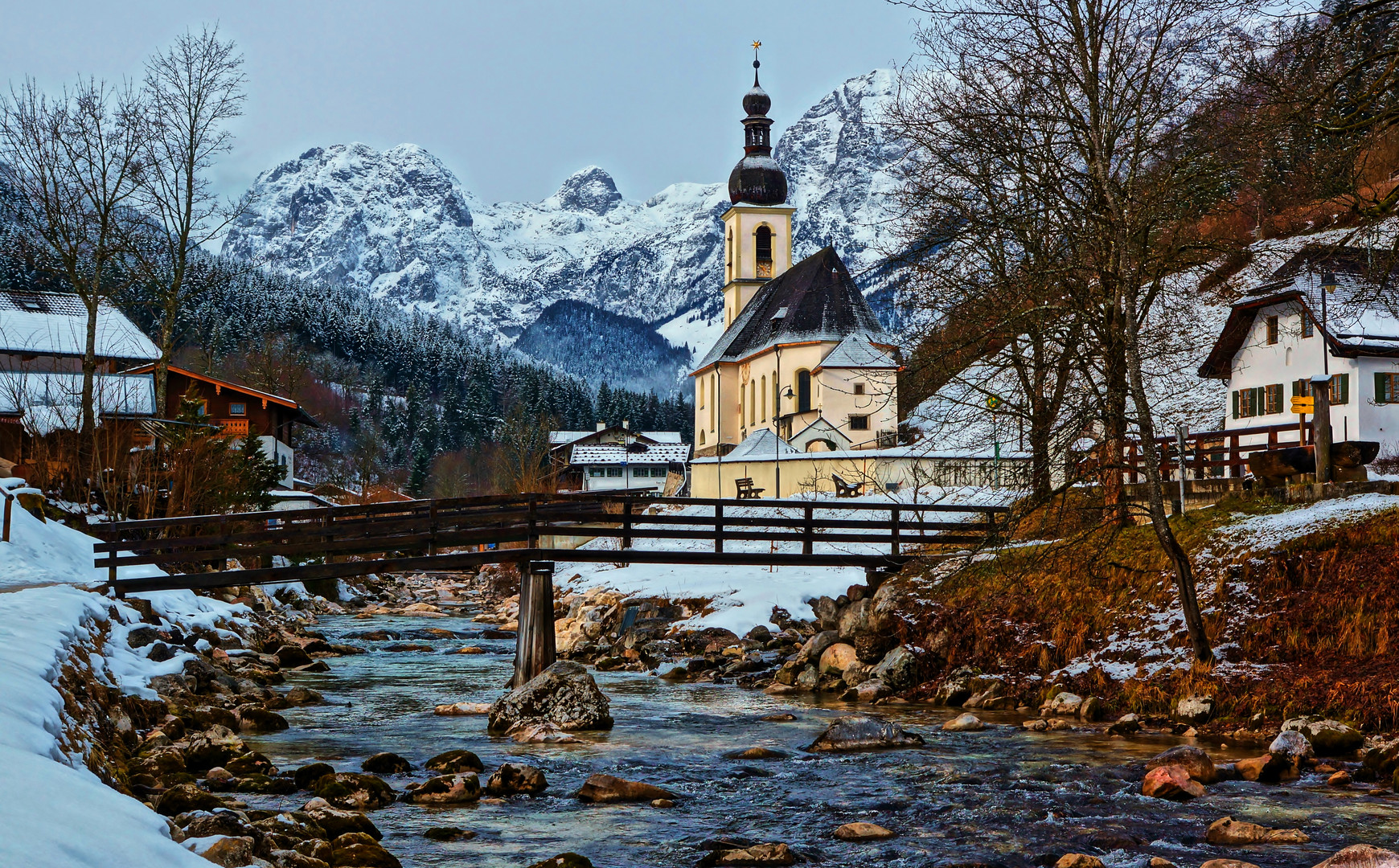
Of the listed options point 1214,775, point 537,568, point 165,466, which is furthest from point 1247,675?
point 165,466

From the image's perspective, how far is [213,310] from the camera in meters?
128

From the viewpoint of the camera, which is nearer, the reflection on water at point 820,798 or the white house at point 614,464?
the reflection on water at point 820,798

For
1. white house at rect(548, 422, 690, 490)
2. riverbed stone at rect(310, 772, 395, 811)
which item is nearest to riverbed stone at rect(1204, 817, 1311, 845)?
riverbed stone at rect(310, 772, 395, 811)

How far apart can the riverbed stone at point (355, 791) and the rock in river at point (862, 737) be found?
5.30 m

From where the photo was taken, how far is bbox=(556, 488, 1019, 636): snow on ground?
26.8 meters

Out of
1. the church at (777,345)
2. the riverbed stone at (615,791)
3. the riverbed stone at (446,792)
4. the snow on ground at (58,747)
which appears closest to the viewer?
the snow on ground at (58,747)

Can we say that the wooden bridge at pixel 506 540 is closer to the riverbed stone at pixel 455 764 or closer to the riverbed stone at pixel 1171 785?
the riverbed stone at pixel 455 764

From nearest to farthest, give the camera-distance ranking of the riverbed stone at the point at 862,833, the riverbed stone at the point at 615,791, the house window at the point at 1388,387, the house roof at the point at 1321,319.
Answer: the riverbed stone at the point at 862,833 → the riverbed stone at the point at 615,791 → the house roof at the point at 1321,319 → the house window at the point at 1388,387

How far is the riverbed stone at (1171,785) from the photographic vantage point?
11.2 metres

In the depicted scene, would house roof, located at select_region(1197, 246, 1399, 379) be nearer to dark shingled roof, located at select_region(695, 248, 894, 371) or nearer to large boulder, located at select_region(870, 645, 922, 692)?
large boulder, located at select_region(870, 645, 922, 692)

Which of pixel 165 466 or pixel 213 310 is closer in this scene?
pixel 165 466

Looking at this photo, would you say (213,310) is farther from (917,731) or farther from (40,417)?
(917,731)

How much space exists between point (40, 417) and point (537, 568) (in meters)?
29.1

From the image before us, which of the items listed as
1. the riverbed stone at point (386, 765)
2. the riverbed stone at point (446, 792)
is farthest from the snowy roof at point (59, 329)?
the riverbed stone at point (446, 792)
